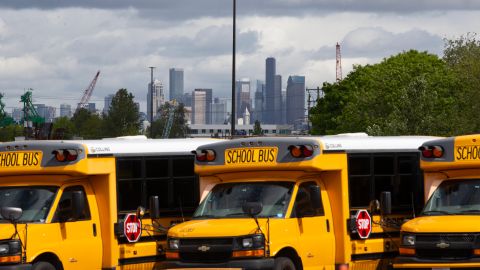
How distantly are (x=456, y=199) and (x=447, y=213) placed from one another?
0.30 meters

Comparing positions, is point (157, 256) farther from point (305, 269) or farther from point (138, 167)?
point (305, 269)

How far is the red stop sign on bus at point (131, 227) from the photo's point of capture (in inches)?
773

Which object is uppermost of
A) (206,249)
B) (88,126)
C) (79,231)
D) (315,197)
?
(88,126)

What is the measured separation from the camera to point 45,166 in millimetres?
19062

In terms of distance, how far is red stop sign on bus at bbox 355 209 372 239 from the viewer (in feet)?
64.3

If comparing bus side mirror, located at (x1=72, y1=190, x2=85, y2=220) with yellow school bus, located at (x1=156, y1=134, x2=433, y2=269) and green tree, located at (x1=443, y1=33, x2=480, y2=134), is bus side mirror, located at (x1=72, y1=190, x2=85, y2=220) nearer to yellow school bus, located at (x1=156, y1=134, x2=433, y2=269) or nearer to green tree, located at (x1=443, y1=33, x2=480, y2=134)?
yellow school bus, located at (x1=156, y1=134, x2=433, y2=269)

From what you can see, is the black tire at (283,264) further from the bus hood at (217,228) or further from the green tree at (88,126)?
the green tree at (88,126)

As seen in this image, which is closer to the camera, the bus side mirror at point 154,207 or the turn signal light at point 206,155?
the bus side mirror at point 154,207

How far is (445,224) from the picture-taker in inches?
713

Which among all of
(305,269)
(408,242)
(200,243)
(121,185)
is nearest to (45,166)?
(121,185)

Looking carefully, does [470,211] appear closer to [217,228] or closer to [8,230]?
[217,228]

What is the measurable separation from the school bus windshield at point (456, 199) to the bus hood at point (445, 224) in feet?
0.79

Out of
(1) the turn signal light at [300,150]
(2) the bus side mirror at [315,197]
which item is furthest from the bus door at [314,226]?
(1) the turn signal light at [300,150]

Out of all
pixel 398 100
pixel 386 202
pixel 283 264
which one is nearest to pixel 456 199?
pixel 386 202
